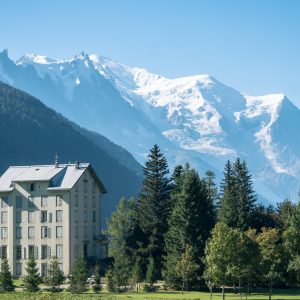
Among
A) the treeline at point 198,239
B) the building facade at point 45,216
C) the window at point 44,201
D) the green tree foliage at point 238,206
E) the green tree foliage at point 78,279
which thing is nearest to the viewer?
the treeline at point 198,239

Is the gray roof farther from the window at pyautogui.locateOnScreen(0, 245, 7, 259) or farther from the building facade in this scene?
the window at pyautogui.locateOnScreen(0, 245, 7, 259)

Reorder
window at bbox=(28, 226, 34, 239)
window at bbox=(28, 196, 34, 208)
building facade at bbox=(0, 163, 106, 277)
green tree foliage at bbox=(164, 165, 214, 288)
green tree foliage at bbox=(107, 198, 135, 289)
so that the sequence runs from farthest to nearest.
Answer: window at bbox=(28, 196, 34, 208) < window at bbox=(28, 226, 34, 239) < building facade at bbox=(0, 163, 106, 277) < green tree foliage at bbox=(107, 198, 135, 289) < green tree foliage at bbox=(164, 165, 214, 288)

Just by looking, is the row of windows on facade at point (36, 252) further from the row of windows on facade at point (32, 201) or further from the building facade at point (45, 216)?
the row of windows on facade at point (32, 201)

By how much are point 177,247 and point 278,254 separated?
14720 mm

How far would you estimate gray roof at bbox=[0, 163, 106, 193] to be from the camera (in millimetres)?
136125

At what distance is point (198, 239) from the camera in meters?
118

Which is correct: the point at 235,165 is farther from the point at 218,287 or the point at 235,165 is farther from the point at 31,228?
the point at 31,228

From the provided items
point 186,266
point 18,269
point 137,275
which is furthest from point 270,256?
point 18,269

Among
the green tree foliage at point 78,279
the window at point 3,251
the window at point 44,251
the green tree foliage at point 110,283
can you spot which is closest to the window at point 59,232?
the window at point 44,251

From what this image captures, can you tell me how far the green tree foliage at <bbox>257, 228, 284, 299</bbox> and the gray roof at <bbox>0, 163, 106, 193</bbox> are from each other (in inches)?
1396

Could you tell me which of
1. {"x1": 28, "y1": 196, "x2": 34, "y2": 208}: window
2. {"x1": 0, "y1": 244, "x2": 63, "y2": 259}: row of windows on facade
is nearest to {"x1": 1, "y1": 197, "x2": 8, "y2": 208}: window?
{"x1": 28, "y1": 196, "x2": 34, "y2": 208}: window

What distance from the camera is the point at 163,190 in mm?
131750

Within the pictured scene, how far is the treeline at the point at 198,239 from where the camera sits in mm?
105625

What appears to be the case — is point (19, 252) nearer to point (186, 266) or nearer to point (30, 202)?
point (30, 202)
